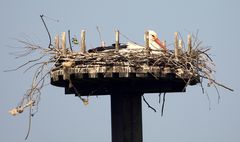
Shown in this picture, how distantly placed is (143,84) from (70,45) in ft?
5.51

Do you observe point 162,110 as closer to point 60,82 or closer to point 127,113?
point 127,113

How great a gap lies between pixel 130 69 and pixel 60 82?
1.56 metres

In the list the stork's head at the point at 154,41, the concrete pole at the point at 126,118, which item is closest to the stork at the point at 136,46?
the stork's head at the point at 154,41

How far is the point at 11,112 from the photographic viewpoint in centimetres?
1330

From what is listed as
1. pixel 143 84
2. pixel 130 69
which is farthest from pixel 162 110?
pixel 130 69

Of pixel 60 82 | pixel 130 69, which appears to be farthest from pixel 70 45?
pixel 130 69

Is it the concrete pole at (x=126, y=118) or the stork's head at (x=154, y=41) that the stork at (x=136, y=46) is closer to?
the stork's head at (x=154, y=41)

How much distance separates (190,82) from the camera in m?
14.0

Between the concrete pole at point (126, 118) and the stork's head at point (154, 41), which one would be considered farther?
the stork's head at point (154, 41)

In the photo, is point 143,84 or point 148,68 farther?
point 143,84

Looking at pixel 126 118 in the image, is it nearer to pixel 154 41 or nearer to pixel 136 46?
pixel 136 46

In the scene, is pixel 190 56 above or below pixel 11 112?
above

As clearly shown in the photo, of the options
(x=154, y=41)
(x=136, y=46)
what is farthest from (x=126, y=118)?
(x=154, y=41)

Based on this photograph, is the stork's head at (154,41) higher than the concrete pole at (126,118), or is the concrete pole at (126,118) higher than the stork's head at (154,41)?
the stork's head at (154,41)
